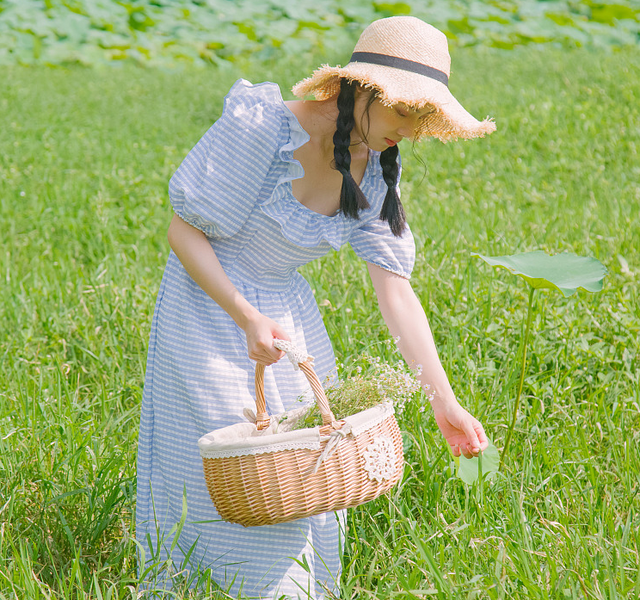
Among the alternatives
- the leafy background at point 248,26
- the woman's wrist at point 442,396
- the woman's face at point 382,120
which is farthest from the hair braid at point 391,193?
the leafy background at point 248,26

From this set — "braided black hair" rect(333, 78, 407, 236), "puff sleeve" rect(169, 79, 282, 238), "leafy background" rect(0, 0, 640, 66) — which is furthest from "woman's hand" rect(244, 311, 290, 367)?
"leafy background" rect(0, 0, 640, 66)

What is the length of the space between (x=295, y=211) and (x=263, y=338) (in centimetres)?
38

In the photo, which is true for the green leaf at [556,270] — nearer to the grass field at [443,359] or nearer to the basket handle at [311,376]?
the grass field at [443,359]

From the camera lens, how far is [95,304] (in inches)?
124

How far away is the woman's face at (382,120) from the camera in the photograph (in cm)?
175

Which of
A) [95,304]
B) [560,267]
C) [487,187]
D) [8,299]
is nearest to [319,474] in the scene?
[560,267]

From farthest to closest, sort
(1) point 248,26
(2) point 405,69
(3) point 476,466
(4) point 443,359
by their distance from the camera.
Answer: (1) point 248,26, (4) point 443,359, (3) point 476,466, (2) point 405,69

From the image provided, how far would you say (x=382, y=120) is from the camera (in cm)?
176

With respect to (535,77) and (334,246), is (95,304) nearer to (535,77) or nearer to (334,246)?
(334,246)

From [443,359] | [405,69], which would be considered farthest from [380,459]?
[443,359]

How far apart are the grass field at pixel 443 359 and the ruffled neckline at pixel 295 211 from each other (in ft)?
1.06

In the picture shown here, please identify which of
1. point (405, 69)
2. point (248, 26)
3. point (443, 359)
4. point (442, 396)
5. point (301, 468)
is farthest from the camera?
point (248, 26)

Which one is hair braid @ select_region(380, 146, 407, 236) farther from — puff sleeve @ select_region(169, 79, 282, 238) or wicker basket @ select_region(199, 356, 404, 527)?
wicker basket @ select_region(199, 356, 404, 527)

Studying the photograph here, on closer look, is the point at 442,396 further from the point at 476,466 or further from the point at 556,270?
the point at 556,270
